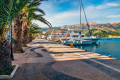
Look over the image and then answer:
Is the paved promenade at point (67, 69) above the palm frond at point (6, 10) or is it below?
below

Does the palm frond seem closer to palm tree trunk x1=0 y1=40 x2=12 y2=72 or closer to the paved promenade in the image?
palm tree trunk x1=0 y1=40 x2=12 y2=72

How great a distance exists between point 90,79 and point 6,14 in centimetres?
523

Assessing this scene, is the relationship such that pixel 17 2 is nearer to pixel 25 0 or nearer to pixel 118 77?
pixel 25 0

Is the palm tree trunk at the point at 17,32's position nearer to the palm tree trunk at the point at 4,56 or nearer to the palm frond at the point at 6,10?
the palm frond at the point at 6,10

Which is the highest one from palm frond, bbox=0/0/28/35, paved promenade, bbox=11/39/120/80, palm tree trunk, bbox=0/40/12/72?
palm frond, bbox=0/0/28/35

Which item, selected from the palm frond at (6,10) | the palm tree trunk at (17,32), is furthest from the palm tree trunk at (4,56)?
the palm tree trunk at (17,32)

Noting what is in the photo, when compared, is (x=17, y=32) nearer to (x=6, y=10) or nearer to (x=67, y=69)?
(x=6, y=10)

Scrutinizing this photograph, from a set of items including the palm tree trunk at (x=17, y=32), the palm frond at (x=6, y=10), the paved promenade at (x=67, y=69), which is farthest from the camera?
the palm tree trunk at (x=17, y=32)

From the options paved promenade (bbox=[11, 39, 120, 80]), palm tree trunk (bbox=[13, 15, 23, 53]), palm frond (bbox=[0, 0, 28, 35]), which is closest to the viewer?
palm frond (bbox=[0, 0, 28, 35])

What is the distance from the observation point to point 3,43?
557 centimetres

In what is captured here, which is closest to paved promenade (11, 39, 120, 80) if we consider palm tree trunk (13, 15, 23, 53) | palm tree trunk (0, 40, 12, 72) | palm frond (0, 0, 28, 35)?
palm tree trunk (0, 40, 12, 72)

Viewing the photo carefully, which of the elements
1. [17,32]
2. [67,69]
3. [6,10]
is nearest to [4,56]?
[6,10]

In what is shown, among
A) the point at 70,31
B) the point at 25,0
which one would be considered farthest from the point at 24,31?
the point at 70,31

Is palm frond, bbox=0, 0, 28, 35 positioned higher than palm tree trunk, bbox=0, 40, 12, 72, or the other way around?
palm frond, bbox=0, 0, 28, 35
